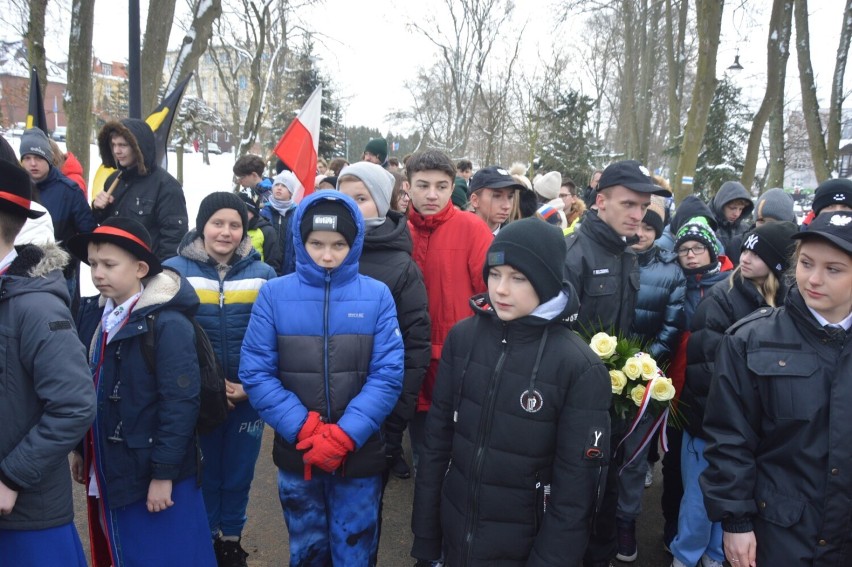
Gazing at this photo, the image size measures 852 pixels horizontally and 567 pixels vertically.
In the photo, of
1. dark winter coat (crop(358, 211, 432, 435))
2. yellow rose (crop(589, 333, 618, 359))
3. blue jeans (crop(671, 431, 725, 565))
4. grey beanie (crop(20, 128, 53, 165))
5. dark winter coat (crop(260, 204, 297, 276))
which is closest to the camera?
yellow rose (crop(589, 333, 618, 359))

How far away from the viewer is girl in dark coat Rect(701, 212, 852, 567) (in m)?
2.20

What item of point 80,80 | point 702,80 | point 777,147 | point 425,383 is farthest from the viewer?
point 777,147

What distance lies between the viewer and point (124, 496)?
2.73m

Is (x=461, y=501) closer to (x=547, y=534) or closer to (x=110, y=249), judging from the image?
(x=547, y=534)

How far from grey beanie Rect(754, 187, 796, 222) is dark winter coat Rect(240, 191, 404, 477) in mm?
3889

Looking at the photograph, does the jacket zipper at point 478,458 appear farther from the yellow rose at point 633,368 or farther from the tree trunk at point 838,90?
the tree trunk at point 838,90

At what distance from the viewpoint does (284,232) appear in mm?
6340

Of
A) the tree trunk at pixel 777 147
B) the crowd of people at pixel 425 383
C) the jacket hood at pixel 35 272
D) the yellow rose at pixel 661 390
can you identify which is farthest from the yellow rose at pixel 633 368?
the tree trunk at pixel 777 147

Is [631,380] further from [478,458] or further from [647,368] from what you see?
[478,458]

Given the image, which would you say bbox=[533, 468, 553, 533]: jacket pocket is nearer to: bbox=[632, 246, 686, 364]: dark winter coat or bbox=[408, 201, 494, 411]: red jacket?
bbox=[408, 201, 494, 411]: red jacket

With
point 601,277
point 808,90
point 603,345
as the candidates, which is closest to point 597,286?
point 601,277

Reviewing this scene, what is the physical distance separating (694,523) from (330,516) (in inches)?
84.6

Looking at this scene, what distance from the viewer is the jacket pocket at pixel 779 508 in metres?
2.26

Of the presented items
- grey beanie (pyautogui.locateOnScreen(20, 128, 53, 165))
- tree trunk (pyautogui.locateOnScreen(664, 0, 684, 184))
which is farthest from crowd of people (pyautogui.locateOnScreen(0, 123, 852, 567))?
tree trunk (pyautogui.locateOnScreen(664, 0, 684, 184))
